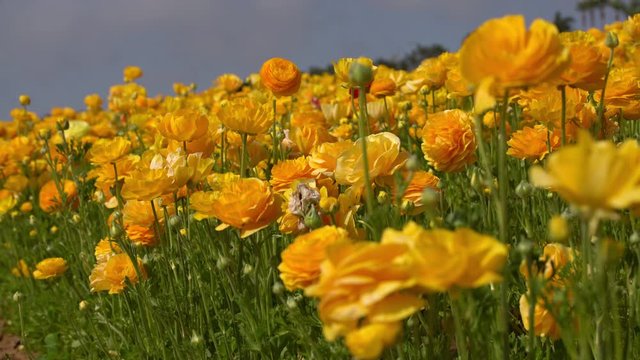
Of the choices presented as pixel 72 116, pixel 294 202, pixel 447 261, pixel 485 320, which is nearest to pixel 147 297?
pixel 294 202

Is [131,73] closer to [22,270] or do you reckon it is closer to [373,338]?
[22,270]

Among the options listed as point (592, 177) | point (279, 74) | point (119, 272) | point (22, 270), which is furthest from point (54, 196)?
point (592, 177)

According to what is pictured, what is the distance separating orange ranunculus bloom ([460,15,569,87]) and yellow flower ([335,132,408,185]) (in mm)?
632

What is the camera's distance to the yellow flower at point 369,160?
1746 mm

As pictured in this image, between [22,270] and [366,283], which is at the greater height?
[366,283]

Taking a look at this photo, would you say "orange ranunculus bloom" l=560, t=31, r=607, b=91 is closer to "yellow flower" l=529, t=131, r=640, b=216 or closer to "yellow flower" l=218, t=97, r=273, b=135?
"yellow flower" l=529, t=131, r=640, b=216

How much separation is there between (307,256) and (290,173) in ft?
2.77

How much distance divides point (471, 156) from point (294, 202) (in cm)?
69

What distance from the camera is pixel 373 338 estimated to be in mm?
1016

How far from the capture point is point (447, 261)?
97 cm

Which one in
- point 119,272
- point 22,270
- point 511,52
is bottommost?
point 22,270

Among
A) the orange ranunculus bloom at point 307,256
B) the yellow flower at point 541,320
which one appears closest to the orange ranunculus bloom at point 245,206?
the orange ranunculus bloom at point 307,256

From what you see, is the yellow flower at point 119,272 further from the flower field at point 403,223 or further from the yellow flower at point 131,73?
the yellow flower at point 131,73

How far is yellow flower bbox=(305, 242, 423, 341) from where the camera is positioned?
99 centimetres
